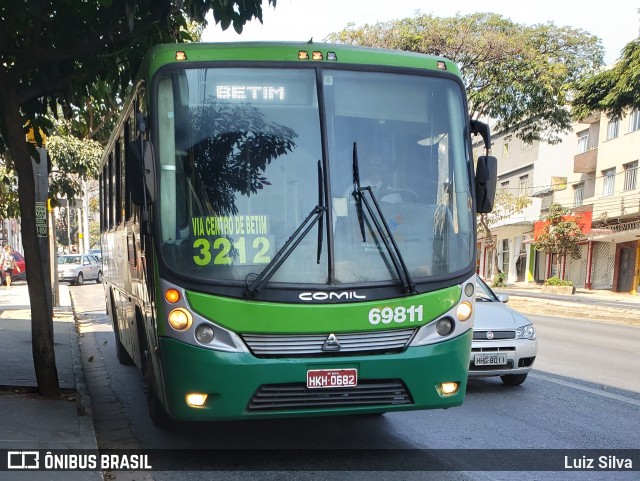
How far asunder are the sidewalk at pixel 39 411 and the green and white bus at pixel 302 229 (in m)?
0.87

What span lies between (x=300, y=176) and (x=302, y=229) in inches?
16.7

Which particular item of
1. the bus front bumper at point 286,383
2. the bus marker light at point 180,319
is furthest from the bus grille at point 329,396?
the bus marker light at point 180,319

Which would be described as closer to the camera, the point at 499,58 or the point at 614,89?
the point at 614,89

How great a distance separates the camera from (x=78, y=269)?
1383 inches

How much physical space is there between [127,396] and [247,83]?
456 centimetres

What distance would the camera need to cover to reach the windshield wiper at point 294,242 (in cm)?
498

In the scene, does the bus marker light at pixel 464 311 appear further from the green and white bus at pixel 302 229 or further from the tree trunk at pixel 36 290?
the tree trunk at pixel 36 290

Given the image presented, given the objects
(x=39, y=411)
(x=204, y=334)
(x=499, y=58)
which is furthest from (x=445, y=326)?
(x=499, y=58)

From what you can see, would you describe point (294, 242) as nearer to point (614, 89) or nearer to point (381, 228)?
point (381, 228)

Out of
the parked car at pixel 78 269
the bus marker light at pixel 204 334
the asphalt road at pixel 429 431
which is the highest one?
the bus marker light at pixel 204 334

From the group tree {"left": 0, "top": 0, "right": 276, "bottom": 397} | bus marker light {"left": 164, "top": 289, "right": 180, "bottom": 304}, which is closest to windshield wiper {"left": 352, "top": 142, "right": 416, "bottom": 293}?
bus marker light {"left": 164, "top": 289, "right": 180, "bottom": 304}

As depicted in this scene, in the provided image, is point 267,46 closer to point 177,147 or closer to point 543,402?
point 177,147

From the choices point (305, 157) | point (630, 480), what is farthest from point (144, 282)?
point (630, 480)

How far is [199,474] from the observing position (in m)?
5.20
